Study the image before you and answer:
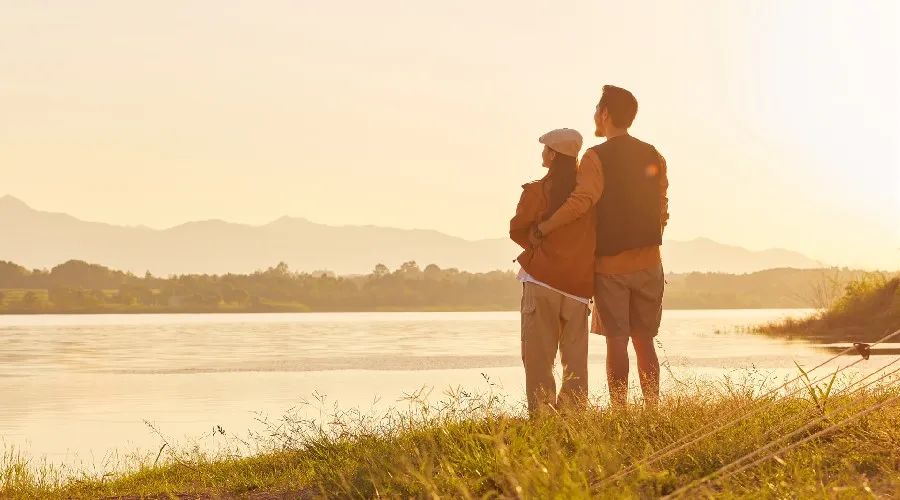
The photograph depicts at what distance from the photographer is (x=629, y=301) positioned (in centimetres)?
697

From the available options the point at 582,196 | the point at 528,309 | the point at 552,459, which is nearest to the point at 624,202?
the point at 582,196

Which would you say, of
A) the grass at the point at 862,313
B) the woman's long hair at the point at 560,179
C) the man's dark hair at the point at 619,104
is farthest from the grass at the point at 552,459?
the grass at the point at 862,313

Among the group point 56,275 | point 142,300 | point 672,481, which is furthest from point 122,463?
point 56,275

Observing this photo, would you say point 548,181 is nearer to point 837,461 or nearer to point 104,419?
point 837,461

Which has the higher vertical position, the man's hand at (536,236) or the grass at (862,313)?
the man's hand at (536,236)

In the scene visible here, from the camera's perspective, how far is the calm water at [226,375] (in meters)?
11.8

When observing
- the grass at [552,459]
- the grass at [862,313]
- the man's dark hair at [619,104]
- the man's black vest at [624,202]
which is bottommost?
the grass at [552,459]

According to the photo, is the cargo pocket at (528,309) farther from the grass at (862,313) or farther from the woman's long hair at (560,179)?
the grass at (862,313)

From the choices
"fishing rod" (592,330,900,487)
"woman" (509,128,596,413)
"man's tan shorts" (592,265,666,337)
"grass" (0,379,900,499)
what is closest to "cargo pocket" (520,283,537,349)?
"woman" (509,128,596,413)

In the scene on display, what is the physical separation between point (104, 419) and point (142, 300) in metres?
82.4

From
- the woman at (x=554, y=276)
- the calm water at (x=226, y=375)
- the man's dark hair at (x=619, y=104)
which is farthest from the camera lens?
the calm water at (x=226, y=375)

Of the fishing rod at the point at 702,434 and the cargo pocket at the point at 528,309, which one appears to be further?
the cargo pocket at the point at 528,309

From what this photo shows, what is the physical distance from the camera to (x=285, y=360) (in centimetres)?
2355

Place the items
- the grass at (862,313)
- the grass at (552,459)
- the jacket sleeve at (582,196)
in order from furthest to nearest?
the grass at (862,313) < the jacket sleeve at (582,196) < the grass at (552,459)
